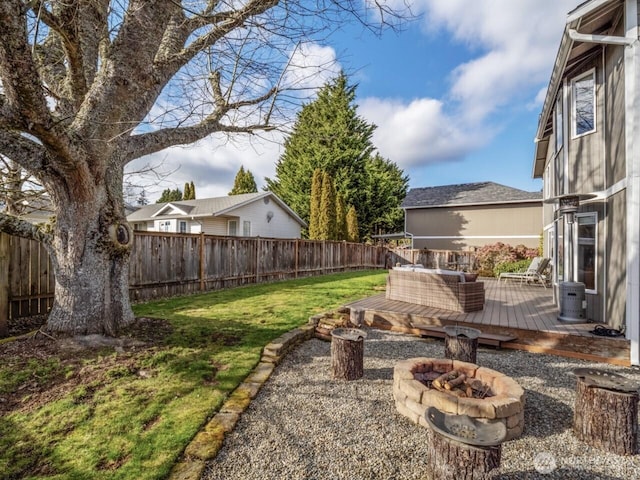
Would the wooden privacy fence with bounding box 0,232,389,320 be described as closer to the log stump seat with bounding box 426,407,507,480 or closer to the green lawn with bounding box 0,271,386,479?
the green lawn with bounding box 0,271,386,479

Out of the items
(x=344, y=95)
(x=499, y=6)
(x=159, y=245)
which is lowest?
(x=159, y=245)

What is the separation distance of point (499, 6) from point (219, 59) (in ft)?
16.6

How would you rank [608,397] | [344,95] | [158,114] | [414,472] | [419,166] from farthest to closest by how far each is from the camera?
[419,166]
[344,95]
[158,114]
[608,397]
[414,472]

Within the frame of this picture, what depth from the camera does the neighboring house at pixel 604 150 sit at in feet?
15.5

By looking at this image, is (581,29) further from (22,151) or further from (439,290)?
(22,151)

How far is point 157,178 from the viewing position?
6.19 m

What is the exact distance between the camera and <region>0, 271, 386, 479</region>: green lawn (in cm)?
239

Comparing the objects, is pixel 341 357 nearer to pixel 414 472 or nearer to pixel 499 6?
pixel 414 472

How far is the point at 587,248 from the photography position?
6.41m

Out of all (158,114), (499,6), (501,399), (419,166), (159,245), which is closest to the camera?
(501,399)

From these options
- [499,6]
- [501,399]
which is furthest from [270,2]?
[501,399]

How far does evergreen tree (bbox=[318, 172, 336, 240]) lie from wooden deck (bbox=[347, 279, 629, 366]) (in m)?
12.7

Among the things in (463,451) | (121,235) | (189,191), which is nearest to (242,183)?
(189,191)

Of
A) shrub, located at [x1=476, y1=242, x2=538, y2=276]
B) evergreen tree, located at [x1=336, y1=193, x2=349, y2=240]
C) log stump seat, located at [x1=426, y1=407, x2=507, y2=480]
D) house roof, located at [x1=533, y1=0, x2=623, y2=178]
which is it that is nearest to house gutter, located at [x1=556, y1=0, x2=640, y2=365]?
house roof, located at [x1=533, y1=0, x2=623, y2=178]
